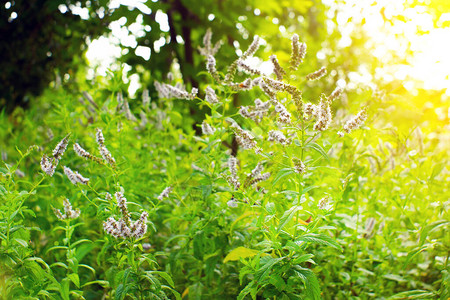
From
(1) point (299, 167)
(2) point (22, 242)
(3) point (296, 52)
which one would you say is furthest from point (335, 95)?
(2) point (22, 242)

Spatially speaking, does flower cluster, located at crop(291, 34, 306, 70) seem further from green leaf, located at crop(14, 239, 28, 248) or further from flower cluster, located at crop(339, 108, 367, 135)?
green leaf, located at crop(14, 239, 28, 248)

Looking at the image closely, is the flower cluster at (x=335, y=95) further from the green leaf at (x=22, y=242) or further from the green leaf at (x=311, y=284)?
the green leaf at (x=22, y=242)

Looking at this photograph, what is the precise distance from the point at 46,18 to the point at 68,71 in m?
0.89

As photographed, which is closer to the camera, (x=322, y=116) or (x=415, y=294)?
(x=322, y=116)

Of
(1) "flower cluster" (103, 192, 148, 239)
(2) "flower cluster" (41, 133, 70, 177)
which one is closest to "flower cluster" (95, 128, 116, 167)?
(2) "flower cluster" (41, 133, 70, 177)

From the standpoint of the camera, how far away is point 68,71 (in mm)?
7426

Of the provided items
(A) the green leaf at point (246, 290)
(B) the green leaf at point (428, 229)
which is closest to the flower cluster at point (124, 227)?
(A) the green leaf at point (246, 290)

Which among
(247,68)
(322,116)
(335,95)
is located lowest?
(322,116)

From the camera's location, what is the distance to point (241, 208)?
2.70 metres

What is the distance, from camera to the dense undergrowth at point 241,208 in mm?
1965

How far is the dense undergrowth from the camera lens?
1.96 metres

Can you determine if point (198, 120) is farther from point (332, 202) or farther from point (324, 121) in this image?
point (324, 121)

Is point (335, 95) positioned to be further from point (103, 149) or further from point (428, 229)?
point (103, 149)

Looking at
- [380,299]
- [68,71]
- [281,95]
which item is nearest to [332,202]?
[281,95]
